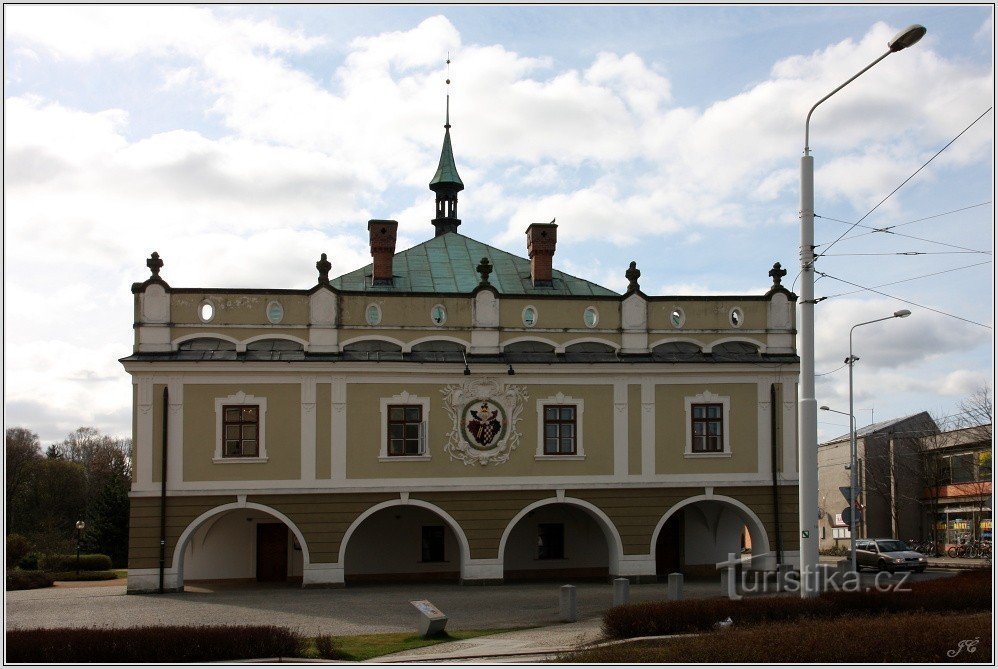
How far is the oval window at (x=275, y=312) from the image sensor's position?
2884 centimetres

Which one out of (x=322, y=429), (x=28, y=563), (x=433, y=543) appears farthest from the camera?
(x=28, y=563)

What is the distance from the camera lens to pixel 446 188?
41656mm

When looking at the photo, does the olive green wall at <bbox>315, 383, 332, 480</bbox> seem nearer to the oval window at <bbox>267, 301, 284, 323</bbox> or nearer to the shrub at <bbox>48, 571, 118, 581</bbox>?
the oval window at <bbox>267, 301, 284, 323</bbox>

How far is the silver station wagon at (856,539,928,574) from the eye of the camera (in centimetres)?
3750

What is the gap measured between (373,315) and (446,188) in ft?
44.8

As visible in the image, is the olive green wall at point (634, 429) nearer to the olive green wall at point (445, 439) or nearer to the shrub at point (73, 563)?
the olive green wall at point (445, 439)

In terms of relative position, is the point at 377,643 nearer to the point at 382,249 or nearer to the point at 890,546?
the point at 382,249

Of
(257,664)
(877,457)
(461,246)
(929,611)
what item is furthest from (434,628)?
(877,457)

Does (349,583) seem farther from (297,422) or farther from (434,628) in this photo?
(434,628)

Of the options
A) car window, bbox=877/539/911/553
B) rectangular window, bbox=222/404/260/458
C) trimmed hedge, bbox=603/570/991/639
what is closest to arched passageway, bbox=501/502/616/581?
rectangular window, bbox=222/404/260/458

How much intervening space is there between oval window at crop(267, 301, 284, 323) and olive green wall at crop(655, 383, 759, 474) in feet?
36.4

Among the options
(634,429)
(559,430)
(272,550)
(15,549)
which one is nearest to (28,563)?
(15,549)

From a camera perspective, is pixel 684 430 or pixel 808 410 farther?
pixel 684 430

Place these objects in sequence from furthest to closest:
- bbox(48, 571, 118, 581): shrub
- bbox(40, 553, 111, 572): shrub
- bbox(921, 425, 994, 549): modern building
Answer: bbox(921, 425, 994, 549): modern building, bbox(40, 553, 111, 572): shrub, bbox(48, 571, 118, 581): shrub
